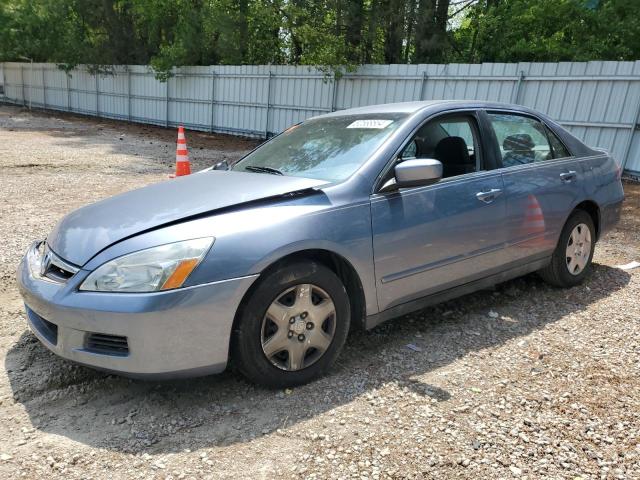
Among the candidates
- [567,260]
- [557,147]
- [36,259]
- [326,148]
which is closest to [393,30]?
[557,147]

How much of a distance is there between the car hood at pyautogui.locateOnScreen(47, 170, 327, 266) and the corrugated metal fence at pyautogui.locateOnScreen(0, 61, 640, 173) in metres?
9.26

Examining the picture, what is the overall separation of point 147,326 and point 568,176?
11.5ft

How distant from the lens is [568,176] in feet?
13.9

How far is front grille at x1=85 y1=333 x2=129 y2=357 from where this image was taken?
8.02 feet

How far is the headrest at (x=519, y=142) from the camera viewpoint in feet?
13.1

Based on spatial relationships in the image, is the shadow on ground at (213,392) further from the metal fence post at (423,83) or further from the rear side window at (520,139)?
the metal fence post at (423,83)

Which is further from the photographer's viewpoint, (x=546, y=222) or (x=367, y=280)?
(x=546, y=222)

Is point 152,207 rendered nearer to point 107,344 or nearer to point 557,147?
point 107,344

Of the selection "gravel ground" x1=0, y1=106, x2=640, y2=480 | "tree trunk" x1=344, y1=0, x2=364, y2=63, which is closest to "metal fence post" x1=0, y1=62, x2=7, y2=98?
"tree trunk" x1=344, y1=0, x2=364, y2=63

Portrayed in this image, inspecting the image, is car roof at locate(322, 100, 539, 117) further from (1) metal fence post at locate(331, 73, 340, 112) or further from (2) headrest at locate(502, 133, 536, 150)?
(1) metal fence post at locate(331, 73, 340, 112)

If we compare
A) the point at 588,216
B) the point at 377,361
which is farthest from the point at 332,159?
the point at 588,216

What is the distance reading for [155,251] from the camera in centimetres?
249

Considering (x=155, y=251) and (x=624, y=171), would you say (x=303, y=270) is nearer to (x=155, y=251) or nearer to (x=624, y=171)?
(x=155, y=251)

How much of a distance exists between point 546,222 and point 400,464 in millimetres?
2518
